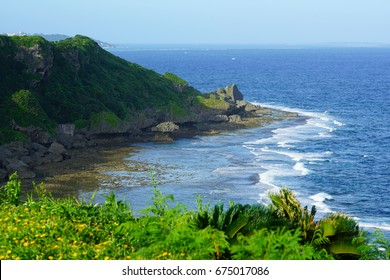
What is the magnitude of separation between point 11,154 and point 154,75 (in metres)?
55.4

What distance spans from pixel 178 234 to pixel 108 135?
250 feet

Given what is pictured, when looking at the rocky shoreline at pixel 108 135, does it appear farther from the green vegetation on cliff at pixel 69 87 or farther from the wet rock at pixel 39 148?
the green vegetation on cliff at pixel 69 87

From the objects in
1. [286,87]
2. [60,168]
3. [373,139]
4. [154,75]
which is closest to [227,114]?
[154,75]

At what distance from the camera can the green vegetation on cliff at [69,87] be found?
3388 inches

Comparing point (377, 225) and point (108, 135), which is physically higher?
point (108, 135)

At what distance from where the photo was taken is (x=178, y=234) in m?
16.4

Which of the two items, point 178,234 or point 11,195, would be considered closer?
point 178,234

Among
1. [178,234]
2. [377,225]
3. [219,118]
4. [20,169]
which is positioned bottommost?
[377,225]

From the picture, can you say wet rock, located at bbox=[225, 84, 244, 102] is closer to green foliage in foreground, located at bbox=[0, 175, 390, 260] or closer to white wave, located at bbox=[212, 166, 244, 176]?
white wave, located at bbox=[212, 166, 244, 176]

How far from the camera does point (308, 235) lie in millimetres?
19922

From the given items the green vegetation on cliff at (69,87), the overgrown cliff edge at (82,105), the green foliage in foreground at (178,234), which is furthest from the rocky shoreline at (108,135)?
the green foliage in foreground at (178,234)

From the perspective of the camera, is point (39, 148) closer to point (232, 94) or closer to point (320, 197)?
point (320, 197)

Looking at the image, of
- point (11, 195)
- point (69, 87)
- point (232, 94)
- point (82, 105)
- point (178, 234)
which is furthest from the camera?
point (232, 94)

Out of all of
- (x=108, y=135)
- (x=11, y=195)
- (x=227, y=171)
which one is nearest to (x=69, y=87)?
(x=108, y=135)
